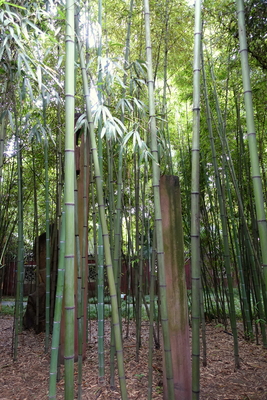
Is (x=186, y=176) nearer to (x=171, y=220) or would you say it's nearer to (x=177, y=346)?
(x=171, y=220)

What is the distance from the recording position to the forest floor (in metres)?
2.19

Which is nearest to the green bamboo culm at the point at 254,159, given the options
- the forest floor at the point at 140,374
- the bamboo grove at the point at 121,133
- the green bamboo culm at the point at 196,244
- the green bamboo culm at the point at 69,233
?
the bamboo grove at the point at 121,133

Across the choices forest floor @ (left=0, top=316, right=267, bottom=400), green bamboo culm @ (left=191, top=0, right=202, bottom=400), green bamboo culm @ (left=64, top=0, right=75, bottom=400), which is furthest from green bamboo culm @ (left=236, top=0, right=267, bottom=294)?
forest floor @ (left=0, top=316, right=267, bottom=400)

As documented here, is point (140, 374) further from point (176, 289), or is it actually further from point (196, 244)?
point (196, 244)

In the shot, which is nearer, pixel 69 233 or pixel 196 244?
pixel 69 233

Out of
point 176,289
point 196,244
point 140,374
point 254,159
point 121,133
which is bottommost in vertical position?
point 140,374

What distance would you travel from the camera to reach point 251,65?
8.70 feet

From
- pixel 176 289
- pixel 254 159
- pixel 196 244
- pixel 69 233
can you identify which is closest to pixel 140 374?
pixel 176 289

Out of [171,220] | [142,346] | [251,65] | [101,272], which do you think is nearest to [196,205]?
[171,220]

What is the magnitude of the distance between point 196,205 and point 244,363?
1.93 meters

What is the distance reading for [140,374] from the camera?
8.32 ft

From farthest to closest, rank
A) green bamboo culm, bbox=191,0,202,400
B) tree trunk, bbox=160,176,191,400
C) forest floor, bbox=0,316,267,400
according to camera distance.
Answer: forest floor, bbox=0,316,267,400
tree trunk, bbox=160,176,191,400
green bamboo culm, bbox=191,0,202,400

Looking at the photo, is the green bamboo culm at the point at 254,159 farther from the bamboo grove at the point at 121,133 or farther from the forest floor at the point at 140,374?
the forest floor at the point at 140,374

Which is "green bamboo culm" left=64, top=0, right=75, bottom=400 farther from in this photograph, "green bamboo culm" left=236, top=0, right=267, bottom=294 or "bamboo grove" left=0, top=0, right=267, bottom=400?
"green bamboo culm" left=236, top=0, right=267, bottom=294
